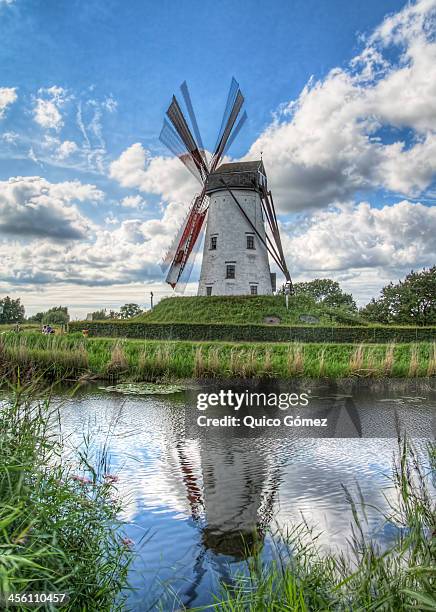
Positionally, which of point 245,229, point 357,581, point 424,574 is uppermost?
point 245,229

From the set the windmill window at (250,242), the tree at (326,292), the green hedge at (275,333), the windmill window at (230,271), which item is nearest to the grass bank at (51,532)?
the green hedge at (275,333)

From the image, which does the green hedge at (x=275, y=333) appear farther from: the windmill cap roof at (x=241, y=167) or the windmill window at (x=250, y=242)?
the windmill cap roof at (x=241, y=167)

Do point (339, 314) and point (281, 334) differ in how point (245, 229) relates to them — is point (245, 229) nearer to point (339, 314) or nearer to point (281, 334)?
point (339, 314)

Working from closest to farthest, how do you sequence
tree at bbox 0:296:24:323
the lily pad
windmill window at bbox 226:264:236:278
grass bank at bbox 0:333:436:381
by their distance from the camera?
the lily pad, grass bank at bbox 0:333:436:381, windmill window at bbox 226:264:236:278, tree at bbox 0:296:24:323

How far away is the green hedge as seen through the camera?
67.8ft

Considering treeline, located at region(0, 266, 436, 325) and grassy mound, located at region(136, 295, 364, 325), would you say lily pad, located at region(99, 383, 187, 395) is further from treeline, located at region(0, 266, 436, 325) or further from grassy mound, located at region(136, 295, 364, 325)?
treeline, located at region(0, 266, 436, 325)

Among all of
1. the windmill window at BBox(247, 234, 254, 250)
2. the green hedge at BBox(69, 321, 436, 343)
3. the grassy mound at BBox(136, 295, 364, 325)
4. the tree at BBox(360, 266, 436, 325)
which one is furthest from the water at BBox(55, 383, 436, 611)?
the tree at BBox(360, 266, 436, 325)

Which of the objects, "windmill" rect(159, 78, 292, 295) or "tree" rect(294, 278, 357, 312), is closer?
"windmill" rect(159, 78, 292, 295)

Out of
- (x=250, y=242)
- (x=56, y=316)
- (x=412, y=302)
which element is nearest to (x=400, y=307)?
(x=412, y=302)

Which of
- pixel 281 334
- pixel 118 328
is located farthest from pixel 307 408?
pixel 118 328

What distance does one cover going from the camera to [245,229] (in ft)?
90.8

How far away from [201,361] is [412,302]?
23.8 meters

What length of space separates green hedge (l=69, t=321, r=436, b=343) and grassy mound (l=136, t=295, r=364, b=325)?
133 inches

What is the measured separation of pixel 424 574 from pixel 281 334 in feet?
60.3
